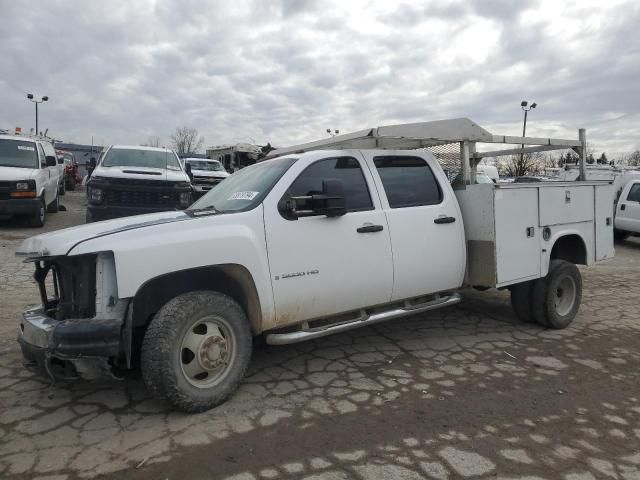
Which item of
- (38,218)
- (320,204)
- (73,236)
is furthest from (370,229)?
(38,218)

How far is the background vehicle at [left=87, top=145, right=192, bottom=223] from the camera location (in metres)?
9.72

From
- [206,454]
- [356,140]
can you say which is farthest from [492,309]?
[206,454]

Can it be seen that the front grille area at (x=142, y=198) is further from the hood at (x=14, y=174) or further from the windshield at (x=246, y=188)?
the windshield at (x=246, y=188)

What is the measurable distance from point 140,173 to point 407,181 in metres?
6.88

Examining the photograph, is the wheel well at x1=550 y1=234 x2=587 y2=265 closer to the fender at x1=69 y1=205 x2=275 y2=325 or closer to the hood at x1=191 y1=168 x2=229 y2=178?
the fender at x1=69 y1=205 x2=275 y2=325

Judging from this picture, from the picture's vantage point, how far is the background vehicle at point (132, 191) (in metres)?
9.72

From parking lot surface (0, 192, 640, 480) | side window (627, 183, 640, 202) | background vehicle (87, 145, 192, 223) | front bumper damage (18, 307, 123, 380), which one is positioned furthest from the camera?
side window (627, 183, 640, 202)

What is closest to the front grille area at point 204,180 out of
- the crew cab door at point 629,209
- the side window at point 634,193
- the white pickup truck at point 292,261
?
the white pickup truck at point 292,261

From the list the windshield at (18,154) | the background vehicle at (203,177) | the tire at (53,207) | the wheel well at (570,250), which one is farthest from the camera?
the background vehicle at (203,177)

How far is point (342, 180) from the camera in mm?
A: 4387

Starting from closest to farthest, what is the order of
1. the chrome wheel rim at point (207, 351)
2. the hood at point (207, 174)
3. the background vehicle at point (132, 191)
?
the chrome wheel rim at point (207, 351) → the background vehicle at point (132, 191) → the hood at point (207, 174)

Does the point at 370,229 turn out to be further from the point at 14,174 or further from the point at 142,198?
the point at 14,174

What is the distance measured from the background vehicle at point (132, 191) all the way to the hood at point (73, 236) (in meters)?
5.95

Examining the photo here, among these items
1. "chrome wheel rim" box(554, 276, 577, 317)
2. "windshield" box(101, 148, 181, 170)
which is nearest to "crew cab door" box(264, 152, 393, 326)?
"chrome wheel rim" box(554, 276, 577, 317)
